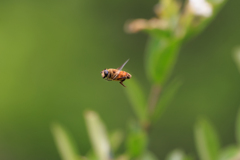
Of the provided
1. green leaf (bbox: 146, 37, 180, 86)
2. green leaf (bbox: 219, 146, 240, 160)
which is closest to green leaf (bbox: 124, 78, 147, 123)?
green leaf (bbox: 146, 37, 180, 86)

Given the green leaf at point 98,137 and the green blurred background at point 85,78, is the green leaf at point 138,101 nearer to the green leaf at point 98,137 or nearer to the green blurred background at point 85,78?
the green leaf at point 98,137

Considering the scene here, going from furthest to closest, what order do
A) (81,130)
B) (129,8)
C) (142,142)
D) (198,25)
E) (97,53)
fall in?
(129,8)
(97,53)
(81,130)
(198,25)
(142,142)

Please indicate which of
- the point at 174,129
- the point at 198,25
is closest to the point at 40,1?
the point at 174,129

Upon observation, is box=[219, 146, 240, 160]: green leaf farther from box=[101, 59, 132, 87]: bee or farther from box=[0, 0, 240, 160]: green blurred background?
Result: box=[0, 0, 240, 160]: green blurred background

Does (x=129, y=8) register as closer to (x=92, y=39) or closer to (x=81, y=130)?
(x=92, y=39)

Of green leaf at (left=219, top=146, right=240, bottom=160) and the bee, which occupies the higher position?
green leaf at (left=219, top=146, right=240, bottom=160)

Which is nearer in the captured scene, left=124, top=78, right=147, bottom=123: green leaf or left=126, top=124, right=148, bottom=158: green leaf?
left=126, top=124, right=148, bottom=158: green leaf

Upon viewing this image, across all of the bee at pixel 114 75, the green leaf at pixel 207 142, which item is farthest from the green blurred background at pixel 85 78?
the bee at pixel 114 75
